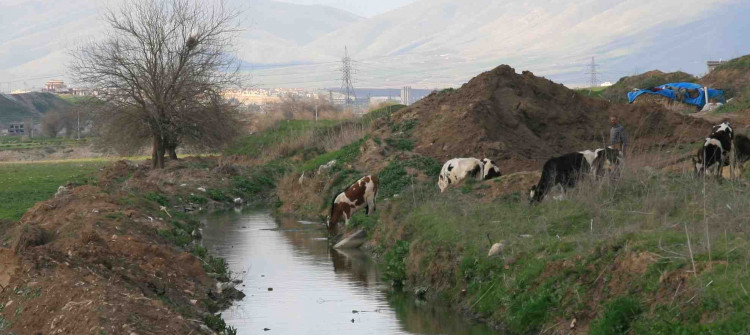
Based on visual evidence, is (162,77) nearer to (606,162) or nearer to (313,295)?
(606,162)

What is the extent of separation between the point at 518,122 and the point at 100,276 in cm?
2574

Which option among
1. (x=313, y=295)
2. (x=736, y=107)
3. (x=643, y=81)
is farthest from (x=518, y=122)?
(x=643, y=81)

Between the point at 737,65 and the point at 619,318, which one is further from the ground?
the point at 737,65

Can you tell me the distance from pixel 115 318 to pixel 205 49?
157 feet

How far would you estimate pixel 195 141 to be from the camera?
60375 millimetres

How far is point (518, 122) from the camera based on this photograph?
1635 inches

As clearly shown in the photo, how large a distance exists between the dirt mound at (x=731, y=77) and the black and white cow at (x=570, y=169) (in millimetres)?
34937

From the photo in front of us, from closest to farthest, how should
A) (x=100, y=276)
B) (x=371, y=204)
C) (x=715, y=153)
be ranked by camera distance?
(x=100, y=276), (x=715, y=153), (x=371, y=204)

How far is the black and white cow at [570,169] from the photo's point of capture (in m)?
25.2

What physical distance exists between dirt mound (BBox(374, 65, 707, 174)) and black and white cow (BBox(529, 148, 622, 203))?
9733 mm

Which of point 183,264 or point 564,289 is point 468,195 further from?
point 564,289

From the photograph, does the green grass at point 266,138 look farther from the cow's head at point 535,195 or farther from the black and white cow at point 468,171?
the cow's head at point 535,195

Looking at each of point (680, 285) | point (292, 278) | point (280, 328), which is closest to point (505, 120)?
point (292, 278)

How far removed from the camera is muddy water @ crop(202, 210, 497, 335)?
18734 mm
